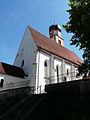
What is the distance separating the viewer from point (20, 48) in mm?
22672

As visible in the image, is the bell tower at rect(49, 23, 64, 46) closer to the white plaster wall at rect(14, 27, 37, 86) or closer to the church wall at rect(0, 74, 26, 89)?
the white plaster wall at rect(14, 27, 37, 86)

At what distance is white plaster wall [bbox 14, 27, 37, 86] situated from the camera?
1698 cm

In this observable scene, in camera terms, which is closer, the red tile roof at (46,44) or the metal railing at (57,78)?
the metal railing at (57,78)

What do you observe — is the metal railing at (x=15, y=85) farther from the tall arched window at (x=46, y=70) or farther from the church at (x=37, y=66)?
the tall arched window at (x=46, y=70)

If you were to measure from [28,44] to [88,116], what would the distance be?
624 inches

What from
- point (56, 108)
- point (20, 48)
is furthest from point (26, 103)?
point (20, 48)

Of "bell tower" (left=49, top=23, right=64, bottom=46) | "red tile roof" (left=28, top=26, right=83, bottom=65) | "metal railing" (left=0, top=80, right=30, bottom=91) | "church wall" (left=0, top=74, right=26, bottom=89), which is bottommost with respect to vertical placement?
"metal railing" (left=0, top=80, right=30, bottom=91)

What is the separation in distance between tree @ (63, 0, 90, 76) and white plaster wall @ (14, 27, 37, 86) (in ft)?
28.7

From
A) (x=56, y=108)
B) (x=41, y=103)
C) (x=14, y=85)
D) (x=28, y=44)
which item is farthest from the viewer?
(x=28, y=44)

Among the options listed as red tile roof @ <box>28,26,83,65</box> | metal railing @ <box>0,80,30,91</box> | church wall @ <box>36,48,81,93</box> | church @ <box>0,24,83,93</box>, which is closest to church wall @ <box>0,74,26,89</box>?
church @ <box>0,24,83,93</box>

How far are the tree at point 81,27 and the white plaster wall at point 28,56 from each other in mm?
8751

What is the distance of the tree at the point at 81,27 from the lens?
8.20 m

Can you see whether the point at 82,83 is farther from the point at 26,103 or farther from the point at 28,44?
the point at 28,44

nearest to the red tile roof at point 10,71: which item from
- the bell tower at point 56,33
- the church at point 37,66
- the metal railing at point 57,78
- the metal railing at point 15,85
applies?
the church at point 37,66
